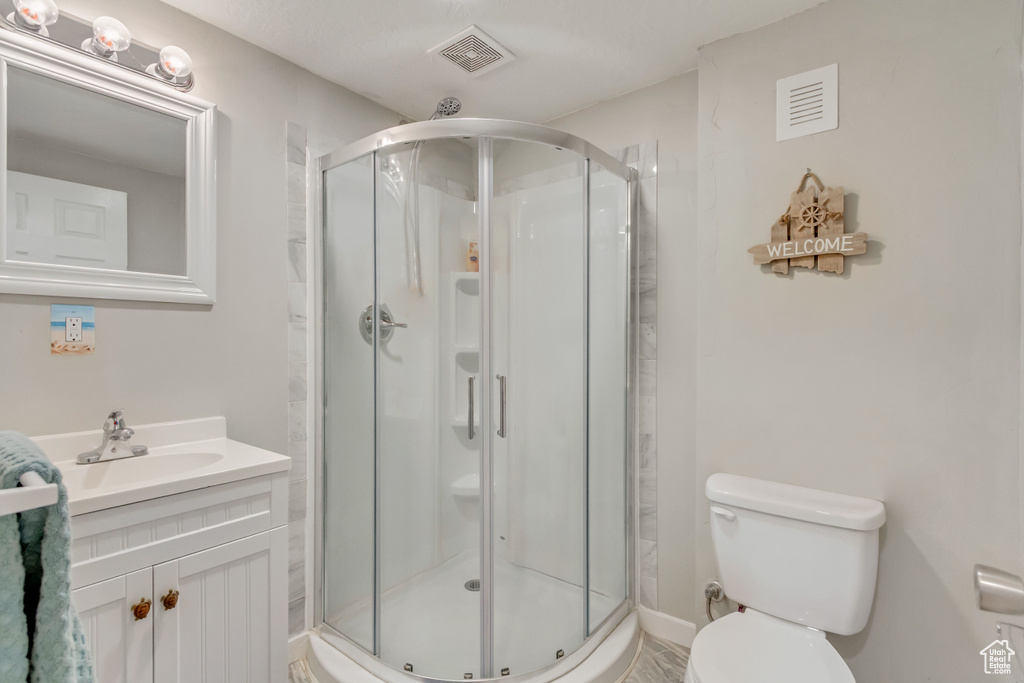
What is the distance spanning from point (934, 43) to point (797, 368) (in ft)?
3.27

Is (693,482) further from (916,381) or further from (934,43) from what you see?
(934,43)

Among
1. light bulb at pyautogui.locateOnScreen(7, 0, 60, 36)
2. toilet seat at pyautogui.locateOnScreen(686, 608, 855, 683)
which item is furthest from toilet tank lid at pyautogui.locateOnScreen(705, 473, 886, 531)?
light bulb at pyautogui.locateOnScreen(7, 0, 60, 36)

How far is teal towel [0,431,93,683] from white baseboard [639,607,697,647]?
195 centimetres

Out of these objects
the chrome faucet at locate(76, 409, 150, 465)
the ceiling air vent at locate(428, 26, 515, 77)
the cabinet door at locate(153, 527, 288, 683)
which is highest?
the ceiling air vent at locate(428, 26, 515, 77)

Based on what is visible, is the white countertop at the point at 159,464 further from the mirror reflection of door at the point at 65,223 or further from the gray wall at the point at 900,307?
the gray wall at the point at 900,307

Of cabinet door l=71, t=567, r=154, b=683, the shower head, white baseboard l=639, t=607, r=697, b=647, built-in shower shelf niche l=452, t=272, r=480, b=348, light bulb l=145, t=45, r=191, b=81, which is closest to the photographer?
cabinet door l=71, t=567, r=154, b=683

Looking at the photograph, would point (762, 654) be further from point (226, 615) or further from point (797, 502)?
point (226, 615)

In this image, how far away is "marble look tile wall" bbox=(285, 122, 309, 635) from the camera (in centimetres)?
186

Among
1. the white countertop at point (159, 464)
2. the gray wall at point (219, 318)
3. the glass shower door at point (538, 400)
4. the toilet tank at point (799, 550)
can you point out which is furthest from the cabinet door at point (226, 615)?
the toilet tank at point (799, 550)

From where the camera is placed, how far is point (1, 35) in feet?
4.11

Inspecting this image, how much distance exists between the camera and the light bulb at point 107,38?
138 cm

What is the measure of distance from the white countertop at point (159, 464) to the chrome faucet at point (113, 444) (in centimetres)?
2

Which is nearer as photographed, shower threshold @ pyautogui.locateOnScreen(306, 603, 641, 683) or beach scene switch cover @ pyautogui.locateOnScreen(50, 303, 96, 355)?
beach scene switch cover @ pyautogui.locateOnScreen(50, 303, 96, 355)

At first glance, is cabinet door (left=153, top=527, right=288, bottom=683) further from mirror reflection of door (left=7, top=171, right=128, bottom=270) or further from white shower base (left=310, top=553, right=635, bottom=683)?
mirror reflection of door (left=7, top=171, right=128, bottom=270)
